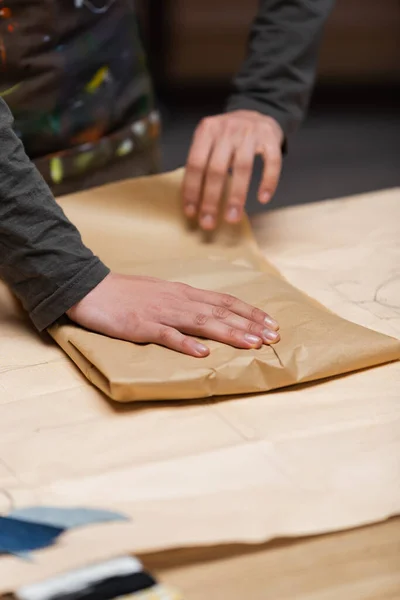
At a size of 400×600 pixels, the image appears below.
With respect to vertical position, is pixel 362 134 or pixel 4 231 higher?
pixel 4 231

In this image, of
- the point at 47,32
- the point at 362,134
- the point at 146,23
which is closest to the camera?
the point at 47,32

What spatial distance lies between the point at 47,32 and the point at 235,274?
0.35 metres

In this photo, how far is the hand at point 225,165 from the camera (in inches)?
35.1

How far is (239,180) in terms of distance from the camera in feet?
2.94

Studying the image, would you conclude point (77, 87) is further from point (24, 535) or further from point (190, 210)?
point (24, 535)

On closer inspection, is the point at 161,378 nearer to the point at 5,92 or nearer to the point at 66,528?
the point at 66,528

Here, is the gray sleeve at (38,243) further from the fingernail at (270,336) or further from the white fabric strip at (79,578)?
the white fabric strip at (79,578)

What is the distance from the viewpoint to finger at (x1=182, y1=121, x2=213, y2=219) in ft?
2.96

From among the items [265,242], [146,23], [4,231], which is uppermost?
[4,231]

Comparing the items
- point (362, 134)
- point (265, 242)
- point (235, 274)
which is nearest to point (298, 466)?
point (235, 274)

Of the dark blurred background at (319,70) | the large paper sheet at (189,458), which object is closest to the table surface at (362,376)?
the large paper sheet at (189,458)

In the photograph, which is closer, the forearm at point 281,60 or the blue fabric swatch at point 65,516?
the blue fabric swatch at point 65,516

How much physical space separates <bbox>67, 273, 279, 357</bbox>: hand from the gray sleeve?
2 centimetres

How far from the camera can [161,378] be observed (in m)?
0.61
